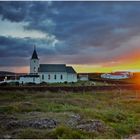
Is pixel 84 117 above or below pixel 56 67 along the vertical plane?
below

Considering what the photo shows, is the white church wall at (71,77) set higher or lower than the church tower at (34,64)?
lower

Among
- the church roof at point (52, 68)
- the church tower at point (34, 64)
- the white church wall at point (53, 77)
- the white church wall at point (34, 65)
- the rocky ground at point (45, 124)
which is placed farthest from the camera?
the white church wall at point (34, 65)

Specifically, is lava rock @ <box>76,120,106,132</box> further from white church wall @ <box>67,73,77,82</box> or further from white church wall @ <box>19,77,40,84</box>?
white church wall @ <box>67,73,77,82</box>

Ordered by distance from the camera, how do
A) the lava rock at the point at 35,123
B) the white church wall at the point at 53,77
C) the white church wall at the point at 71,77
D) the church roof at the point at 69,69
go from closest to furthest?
the lava rock at the point at 35,123
the white church wall at the point at 53,77
the white church wall at the point at 71,77
the church roof at the point at 69,69

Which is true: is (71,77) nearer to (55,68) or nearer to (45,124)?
(55,68)

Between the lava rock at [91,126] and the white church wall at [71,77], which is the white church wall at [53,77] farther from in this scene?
the lava rock at [91,126]

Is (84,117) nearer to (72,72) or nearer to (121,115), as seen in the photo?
(121,115)

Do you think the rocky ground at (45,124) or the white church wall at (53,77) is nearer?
the rocky ground at (45,124)

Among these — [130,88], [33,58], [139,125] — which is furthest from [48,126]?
[33,58]

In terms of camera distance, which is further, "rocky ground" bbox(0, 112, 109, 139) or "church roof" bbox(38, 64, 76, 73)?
"church roof" bbox(38, 64, 76, 73)

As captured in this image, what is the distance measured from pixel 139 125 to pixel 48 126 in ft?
14.8

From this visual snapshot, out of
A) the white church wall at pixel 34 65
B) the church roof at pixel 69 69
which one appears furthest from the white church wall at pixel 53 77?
the white church wall at pixel 34 65

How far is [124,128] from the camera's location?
40.9 ft

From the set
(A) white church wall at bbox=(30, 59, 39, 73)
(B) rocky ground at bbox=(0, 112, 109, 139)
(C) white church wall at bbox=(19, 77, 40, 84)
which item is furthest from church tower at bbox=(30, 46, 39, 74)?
(B) rocky ground at bbox=(0, 112, 109, 139)
